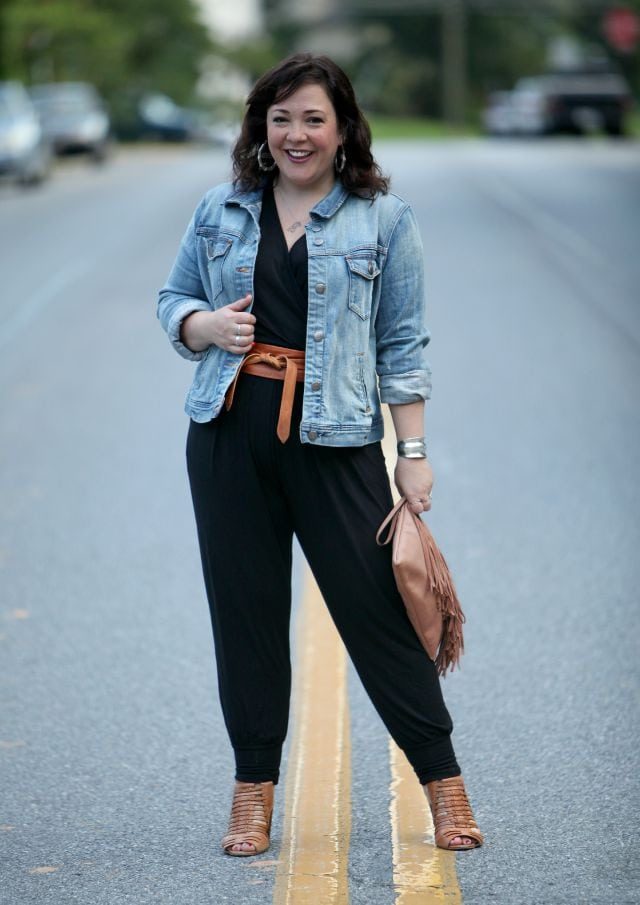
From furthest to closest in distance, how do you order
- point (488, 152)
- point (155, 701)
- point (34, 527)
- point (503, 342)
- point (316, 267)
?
point (488, 152)
point (503, 342)
point (34, 527)
point (155, 701)
point (316, 267)

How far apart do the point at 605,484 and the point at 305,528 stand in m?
4.27

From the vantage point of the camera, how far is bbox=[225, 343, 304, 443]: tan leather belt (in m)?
3.74

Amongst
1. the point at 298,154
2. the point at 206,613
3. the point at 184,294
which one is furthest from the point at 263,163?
the point at 206,613

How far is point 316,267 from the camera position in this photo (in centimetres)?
369

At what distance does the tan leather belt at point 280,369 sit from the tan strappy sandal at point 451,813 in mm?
934

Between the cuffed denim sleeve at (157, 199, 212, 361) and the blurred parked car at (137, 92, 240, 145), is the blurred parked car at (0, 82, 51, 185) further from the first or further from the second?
the cuffed denim sleeve at (157, 199, 212, 361)

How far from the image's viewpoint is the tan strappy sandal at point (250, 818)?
393 cm

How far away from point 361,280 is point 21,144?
24711mm

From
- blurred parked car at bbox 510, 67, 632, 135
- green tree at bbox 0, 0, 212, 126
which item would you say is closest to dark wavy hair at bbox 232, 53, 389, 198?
blurred parked car at bbox 510, 67, 632, 135

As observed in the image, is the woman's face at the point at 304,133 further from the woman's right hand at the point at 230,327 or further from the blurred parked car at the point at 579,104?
the blurred parked car at the point at 579,104

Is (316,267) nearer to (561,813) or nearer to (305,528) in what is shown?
(305,528)

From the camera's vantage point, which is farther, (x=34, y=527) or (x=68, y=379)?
(x=68, y=379)

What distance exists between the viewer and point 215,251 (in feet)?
12.4

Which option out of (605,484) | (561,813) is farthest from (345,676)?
(605,484)
